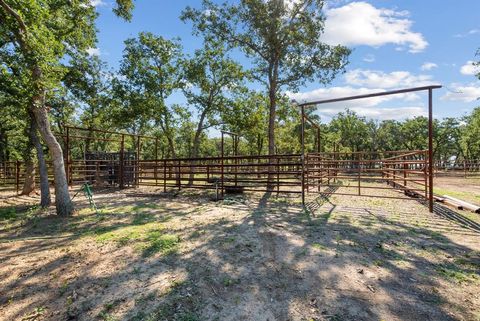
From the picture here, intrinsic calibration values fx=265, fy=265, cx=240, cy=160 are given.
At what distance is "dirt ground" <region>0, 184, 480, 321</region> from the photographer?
281 centimetres

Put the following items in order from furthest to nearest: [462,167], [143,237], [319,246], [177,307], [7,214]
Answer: [462,167], [7,214], [143,237], [319,246], [177,307]

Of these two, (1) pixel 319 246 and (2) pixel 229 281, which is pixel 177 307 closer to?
(2) pixel 229 281

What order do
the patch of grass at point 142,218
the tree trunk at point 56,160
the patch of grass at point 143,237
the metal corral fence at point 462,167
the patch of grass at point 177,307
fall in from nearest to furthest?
the patch of grass at point 177,307 → the patch of grass at point 143,237 → the patch of grass at point 142,218 → the tree trunk at point 56,160 → the metal corral fence at point 462,167

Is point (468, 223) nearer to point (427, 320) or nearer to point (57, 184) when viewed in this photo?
point (427, 320)

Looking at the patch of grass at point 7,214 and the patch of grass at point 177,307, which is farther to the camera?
the patch of grass at point 7,214

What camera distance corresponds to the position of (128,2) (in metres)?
8.30

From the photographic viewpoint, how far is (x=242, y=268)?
3.74m

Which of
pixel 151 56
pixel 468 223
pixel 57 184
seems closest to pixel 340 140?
pixel 151 56

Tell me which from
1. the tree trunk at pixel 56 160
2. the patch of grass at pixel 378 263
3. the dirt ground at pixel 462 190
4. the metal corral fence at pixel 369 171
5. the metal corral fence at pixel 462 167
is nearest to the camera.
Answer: the patch of grass at pixel 378 263

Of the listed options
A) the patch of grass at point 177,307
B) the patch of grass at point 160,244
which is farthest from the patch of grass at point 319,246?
the patch of grass at point 160,244

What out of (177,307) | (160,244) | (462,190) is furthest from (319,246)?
(462,190)

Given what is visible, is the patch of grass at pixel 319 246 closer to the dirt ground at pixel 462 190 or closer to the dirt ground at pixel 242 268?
the dirt ground at pixel 242 268

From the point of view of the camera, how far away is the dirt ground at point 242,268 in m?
2.81

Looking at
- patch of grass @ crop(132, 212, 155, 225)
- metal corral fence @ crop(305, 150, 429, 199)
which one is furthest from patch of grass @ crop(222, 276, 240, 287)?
metal corral fence @ crop(305, 150, 429, 199)
